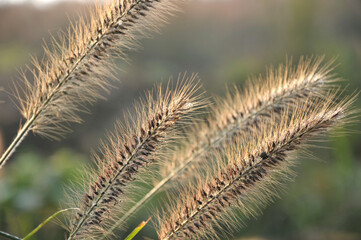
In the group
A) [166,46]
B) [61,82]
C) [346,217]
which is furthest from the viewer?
[166,46]

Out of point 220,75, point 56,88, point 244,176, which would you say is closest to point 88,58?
point 56,88

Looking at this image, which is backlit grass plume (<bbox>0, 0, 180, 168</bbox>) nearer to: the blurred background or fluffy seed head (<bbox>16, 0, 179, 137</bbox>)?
fluffy seed head (<bbox>16, 0, 179, 137</bbox>)

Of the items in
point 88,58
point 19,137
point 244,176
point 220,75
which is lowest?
point 220,75

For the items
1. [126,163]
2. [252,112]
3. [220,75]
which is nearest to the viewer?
[126,163]

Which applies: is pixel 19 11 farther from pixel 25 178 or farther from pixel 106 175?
pixel 106 175

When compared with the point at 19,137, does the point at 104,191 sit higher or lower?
lower

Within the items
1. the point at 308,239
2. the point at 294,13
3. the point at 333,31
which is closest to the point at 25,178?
the point at 308,239

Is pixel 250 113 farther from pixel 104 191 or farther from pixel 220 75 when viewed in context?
pixel 220 75

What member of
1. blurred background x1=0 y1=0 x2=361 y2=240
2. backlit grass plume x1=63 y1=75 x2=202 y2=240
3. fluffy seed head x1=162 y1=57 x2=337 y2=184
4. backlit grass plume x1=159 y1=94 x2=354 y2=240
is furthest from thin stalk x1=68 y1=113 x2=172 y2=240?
blurred background x1=0 y1=0 x2=361 y2=240

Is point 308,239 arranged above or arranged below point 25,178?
below
